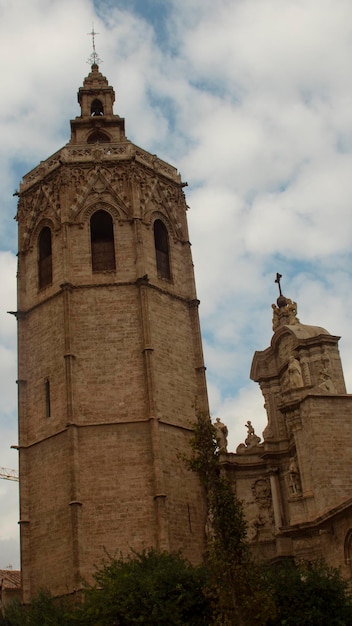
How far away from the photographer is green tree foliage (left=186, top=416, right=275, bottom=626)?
14586 mm

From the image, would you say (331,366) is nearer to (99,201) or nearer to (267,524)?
(267,524)

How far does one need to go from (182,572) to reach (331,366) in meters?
8.72

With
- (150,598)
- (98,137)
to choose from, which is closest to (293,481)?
(150,598)

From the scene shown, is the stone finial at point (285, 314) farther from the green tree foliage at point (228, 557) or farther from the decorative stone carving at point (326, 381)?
the green tree foliage at point (228, 557)

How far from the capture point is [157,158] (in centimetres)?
3141

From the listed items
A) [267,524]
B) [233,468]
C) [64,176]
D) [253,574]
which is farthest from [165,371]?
[253,574]

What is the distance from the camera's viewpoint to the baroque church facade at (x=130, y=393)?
24.2 meters

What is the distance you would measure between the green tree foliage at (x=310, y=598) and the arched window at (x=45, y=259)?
535 inches

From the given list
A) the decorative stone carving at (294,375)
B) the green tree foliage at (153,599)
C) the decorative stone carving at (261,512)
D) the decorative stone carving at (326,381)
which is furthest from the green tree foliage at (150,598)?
the decorative stone carving at (326,381)

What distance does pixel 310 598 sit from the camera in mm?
18234

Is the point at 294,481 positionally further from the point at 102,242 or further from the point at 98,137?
the point at 98,137

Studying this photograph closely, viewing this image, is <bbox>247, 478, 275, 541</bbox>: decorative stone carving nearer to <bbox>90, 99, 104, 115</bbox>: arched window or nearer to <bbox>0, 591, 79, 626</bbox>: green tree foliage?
<bbox>0, 591, 79, 626</bbox>: green tree foliage

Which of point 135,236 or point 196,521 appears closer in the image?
point 196,521

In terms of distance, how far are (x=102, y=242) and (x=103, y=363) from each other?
14.9 ft
